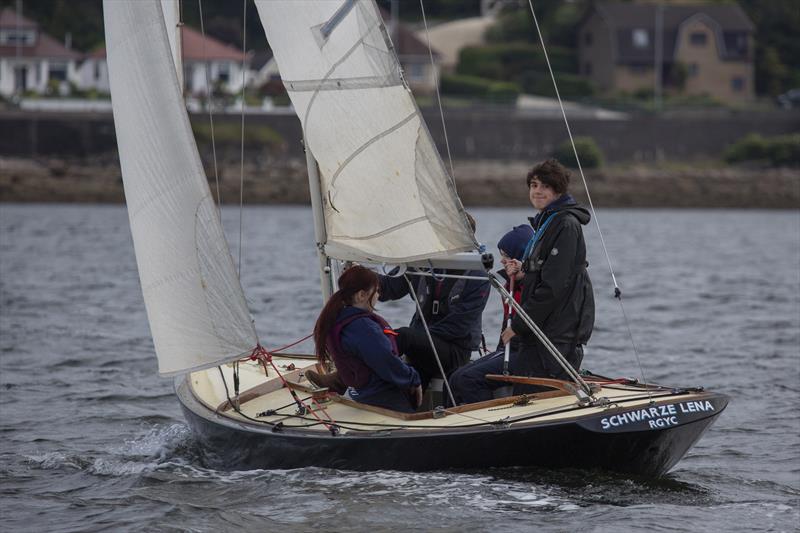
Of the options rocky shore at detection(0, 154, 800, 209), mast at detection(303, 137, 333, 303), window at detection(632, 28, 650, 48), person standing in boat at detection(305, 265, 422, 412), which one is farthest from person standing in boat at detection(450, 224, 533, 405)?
window at detection(632, 28, 650, 48)

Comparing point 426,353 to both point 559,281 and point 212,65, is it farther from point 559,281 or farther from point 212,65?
point 212,65

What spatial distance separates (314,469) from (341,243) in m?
1.64

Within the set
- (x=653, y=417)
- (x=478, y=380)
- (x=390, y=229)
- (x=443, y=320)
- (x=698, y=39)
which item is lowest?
(x=653, y=417)

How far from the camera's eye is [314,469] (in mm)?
9695

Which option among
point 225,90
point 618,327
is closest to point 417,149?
point 618,327

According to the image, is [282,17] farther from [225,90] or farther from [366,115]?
[225,90]

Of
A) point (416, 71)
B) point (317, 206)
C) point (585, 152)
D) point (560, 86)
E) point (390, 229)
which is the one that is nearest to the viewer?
point (390, 229)

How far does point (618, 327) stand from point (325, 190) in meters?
11.8

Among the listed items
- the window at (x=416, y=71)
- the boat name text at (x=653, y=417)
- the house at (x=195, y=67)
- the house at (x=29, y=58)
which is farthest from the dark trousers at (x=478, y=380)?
the window at (x=416, y=71)

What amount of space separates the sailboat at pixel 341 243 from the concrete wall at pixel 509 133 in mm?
46326

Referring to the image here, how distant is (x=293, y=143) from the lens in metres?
58.3

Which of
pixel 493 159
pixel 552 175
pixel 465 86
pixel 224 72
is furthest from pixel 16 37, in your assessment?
pixel 552 175

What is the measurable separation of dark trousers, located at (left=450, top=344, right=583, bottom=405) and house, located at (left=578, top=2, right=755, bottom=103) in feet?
229

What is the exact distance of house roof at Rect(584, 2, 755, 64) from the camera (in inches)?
3110
